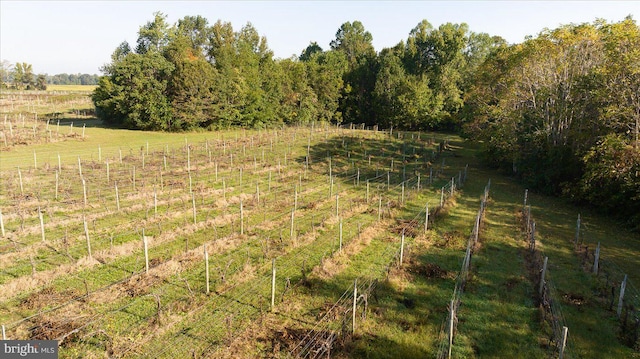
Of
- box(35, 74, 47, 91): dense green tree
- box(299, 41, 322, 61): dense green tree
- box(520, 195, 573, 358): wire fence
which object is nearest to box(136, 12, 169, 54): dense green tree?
box(299, 41, 322, 61): dense green tree

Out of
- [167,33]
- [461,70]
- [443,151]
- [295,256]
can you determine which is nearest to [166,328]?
[295,256]

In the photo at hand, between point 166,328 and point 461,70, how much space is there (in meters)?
68.9

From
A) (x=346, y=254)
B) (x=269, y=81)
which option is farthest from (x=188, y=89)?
(x=346, y=254)

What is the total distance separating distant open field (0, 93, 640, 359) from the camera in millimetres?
9844

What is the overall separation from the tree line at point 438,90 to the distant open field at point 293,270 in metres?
4.20

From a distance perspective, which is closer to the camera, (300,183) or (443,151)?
(300,183)

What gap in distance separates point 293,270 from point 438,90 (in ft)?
188

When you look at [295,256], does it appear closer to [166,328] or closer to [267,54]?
[166,328]

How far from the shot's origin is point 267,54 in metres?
64.6

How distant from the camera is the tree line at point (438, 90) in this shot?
21.3 metres

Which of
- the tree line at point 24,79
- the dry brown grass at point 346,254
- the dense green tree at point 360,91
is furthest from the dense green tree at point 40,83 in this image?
the dry brown grass at point 346,254

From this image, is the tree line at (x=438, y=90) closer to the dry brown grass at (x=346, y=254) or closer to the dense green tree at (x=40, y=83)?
the dry brown grass at (x=346, y=254)

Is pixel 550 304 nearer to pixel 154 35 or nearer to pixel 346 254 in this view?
pixel 346 254

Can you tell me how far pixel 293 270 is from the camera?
44.7 feet
